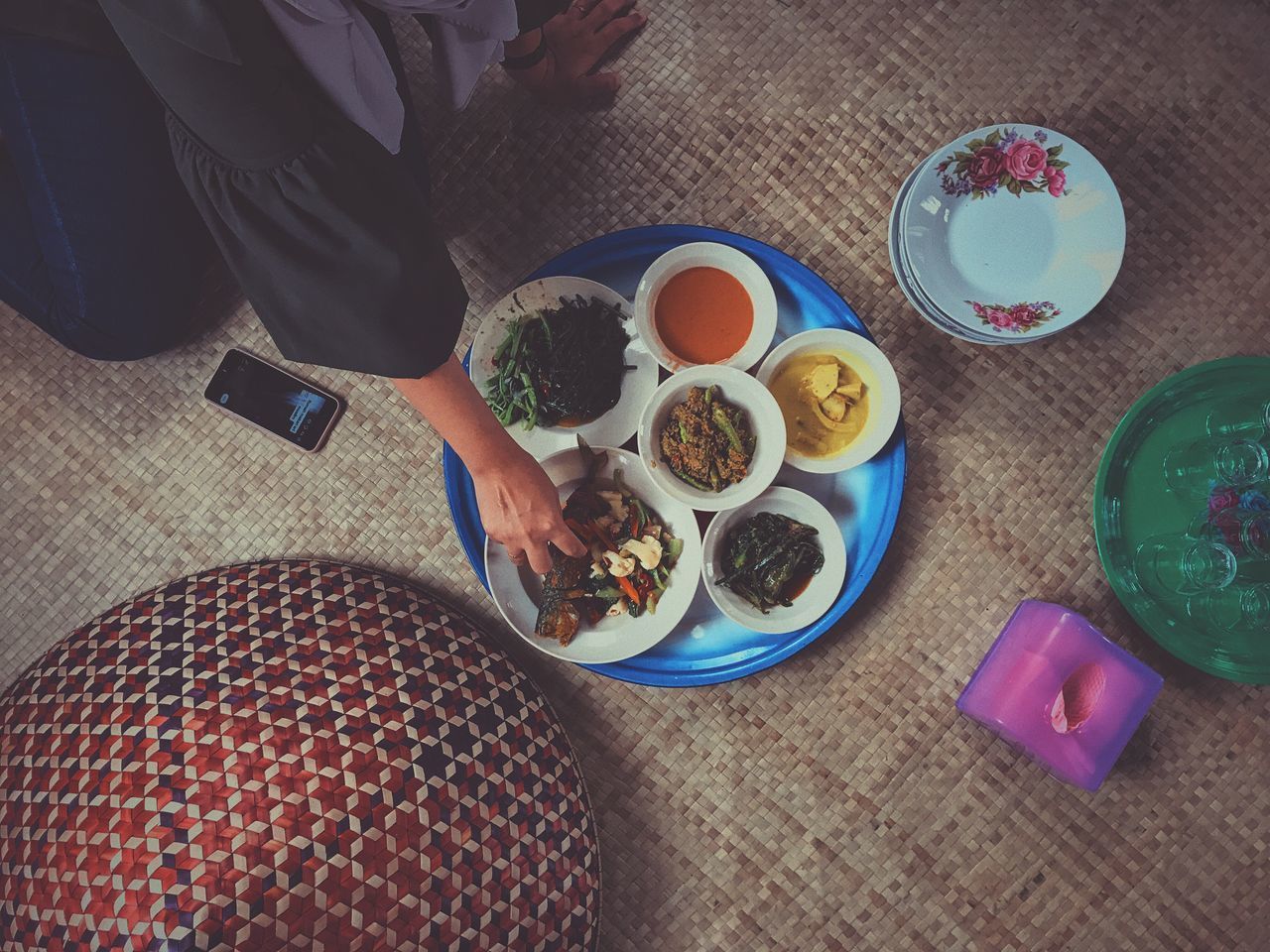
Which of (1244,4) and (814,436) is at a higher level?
(1244,4)

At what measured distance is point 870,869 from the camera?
1404 mm

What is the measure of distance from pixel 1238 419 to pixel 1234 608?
0.31 meters

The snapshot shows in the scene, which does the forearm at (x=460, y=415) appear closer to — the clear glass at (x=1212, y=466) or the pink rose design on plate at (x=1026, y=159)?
the pink rose design on plate at (x=1026, y=159)

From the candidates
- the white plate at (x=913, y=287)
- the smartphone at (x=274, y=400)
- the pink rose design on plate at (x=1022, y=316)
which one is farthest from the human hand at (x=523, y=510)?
the pink rose design on plate at (x=1022, y=316)

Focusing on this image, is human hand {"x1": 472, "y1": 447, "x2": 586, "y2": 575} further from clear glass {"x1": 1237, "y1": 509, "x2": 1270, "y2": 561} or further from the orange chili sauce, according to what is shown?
clear glass {"x1": 1237, "y1": 509, "x2": 1270, "y2": 561}

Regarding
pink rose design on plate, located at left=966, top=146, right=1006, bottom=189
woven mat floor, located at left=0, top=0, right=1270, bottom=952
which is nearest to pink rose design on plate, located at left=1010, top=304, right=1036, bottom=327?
woven mat floor, located at left=0, top=0, right=1270, bottom=952

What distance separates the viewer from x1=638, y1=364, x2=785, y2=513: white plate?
1258 mm

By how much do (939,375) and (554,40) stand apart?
89 cm

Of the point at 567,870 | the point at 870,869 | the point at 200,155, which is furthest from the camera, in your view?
the point at 870,869

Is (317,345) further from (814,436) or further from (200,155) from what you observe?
(814,436)

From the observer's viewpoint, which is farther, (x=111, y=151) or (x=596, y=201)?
(x=596, y=201)

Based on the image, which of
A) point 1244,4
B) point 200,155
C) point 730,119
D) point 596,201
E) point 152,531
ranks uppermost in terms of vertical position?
point 1244,4

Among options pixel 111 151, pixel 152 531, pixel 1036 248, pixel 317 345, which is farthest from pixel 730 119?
pixel 152 531

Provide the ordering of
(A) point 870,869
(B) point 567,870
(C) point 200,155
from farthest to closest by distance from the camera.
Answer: (A) point 870,869, (B) point 567,870, (C) point 200,155
